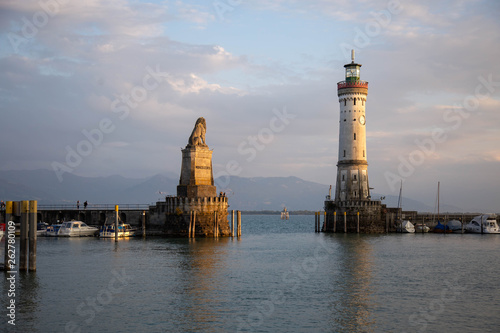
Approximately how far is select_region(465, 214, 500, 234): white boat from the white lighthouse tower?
868 inches

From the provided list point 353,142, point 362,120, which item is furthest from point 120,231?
point 362,120

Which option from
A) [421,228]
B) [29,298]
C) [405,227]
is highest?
[405,227]

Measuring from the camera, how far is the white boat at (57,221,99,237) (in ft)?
265

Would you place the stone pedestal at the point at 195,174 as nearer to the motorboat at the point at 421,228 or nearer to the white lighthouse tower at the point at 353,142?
the white lighthouse tower at the point at 353,142

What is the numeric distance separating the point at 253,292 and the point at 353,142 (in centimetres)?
6036

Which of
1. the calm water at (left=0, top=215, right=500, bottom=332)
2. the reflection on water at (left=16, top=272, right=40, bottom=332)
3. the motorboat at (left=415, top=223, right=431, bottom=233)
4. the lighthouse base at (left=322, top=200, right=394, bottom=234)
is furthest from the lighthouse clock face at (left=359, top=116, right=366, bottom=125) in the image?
the reflection on water at (left=16, top=272, right=40, bottom=332)

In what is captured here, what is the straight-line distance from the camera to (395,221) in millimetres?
96375

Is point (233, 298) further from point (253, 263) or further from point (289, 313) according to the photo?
point (253, 263)

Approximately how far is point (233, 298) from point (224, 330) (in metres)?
7.16

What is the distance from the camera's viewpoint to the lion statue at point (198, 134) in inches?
3009

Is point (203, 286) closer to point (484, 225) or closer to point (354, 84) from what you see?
point (354, 84)

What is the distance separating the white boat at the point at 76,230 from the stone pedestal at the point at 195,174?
16.1 metres

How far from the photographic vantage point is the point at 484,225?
3917 inches

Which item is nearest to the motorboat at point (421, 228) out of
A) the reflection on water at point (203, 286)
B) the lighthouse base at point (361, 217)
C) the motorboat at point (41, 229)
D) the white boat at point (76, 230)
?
the lighthouse base at point (361, 217)
